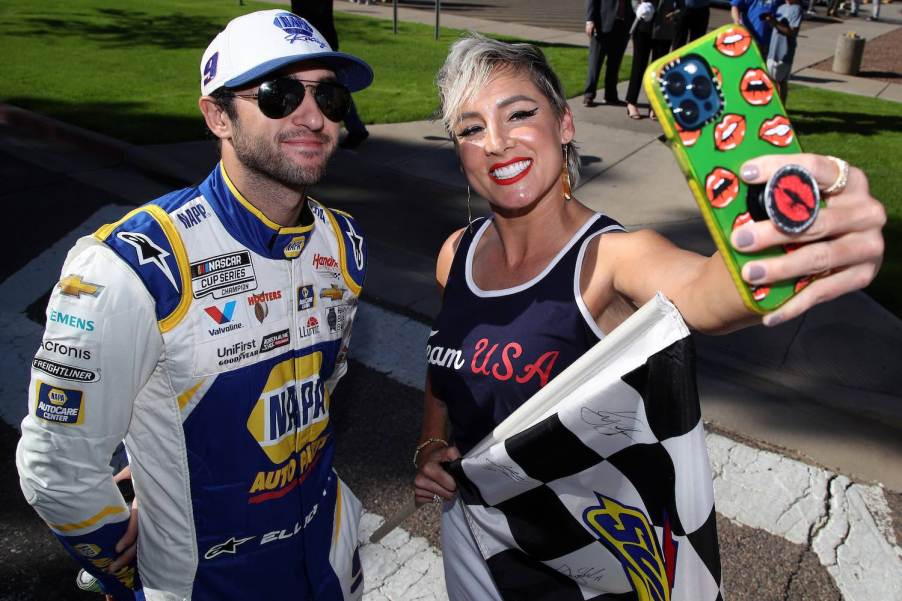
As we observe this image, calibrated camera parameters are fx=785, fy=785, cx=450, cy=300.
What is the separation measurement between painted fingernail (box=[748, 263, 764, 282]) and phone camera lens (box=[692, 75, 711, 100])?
321 mm

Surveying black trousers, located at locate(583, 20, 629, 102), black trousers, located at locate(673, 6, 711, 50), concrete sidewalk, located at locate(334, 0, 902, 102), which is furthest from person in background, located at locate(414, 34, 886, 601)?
concrete sidewalk, located at locate(334, 0, 902, 102)

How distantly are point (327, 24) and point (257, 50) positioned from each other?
23.1ft

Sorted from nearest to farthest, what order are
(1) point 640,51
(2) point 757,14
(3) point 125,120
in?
(2) point 757,14, (3) point 125,120, (1) point 640,51

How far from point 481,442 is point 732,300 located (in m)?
0.90

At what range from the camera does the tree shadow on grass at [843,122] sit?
1114 cm

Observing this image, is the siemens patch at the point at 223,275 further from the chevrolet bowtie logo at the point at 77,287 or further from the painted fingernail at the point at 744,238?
the painted fingernail at the point at 744,238

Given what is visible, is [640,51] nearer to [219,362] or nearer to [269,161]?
[269,161]

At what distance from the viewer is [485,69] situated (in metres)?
2.33

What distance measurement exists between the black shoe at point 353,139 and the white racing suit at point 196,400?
718 cm

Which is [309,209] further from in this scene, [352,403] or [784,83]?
[784,83]

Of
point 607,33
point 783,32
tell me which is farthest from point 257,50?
point 607,33

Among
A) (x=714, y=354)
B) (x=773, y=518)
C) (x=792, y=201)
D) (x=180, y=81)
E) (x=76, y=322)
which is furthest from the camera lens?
(x=180, y=81)

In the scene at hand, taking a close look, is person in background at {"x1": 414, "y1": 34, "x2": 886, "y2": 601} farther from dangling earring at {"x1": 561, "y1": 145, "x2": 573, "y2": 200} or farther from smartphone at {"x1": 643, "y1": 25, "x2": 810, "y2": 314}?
smartphone at {"x1": 643, "y1": 25, "x2": 810, "y2": 314}

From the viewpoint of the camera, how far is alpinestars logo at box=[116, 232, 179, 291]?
6.22 ft
